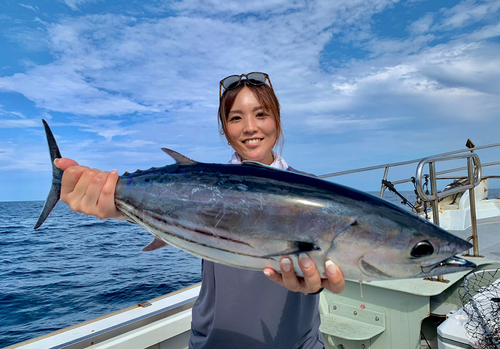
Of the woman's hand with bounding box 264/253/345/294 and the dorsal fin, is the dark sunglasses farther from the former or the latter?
the woman's hand with bounding box 264/253/345/294

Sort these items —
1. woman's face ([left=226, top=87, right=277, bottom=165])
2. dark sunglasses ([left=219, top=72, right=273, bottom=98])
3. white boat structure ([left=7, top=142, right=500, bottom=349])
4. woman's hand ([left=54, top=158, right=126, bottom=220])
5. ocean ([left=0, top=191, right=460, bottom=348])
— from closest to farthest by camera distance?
woman's hand ([left=54, top=158, right=126, bottom=220]) → woman's face ([left=226, top=87, right=277, bottom=165]) → dark sunglasses ([left=219, top=72, right=273, bottom=98]) → white boat structure ([left=7, top=142, right=500, bottom=349]) → ocean ([left=0, top=191, right=460, bottom=348])

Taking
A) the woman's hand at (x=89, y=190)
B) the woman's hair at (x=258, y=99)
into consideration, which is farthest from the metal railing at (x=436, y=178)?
the woman's hand at (x=89, y=190)

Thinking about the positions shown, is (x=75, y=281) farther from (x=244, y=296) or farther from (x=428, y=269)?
(x=428, y=269)

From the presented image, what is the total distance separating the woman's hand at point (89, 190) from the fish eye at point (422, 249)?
1.28 meters

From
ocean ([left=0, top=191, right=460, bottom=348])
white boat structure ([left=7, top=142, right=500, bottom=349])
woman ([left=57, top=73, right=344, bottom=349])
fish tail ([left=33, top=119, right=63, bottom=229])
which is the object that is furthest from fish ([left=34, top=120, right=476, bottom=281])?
ocean ([left=0, top=191, right=460, bottom=348])

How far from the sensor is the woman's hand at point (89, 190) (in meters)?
1.39

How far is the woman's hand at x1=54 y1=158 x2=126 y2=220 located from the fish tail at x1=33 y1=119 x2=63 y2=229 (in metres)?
0.11

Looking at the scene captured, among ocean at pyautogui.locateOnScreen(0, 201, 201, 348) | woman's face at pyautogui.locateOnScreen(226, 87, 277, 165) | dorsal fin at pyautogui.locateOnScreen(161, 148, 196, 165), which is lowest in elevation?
ocean at pyautogui.locateOnScreen(0, 201, 201, 348)

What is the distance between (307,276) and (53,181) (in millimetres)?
1320

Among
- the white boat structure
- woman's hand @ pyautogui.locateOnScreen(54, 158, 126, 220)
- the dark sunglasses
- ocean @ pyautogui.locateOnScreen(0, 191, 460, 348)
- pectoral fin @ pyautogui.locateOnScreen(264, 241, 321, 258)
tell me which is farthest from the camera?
ocean @ pyautogui.locateOnScreen(0, 191, 460, 348)

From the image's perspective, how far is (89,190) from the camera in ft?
4.56

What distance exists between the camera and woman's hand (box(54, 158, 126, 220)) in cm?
139

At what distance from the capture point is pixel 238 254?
1123 mm

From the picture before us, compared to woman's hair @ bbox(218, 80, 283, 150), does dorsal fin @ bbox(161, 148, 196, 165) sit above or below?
below
